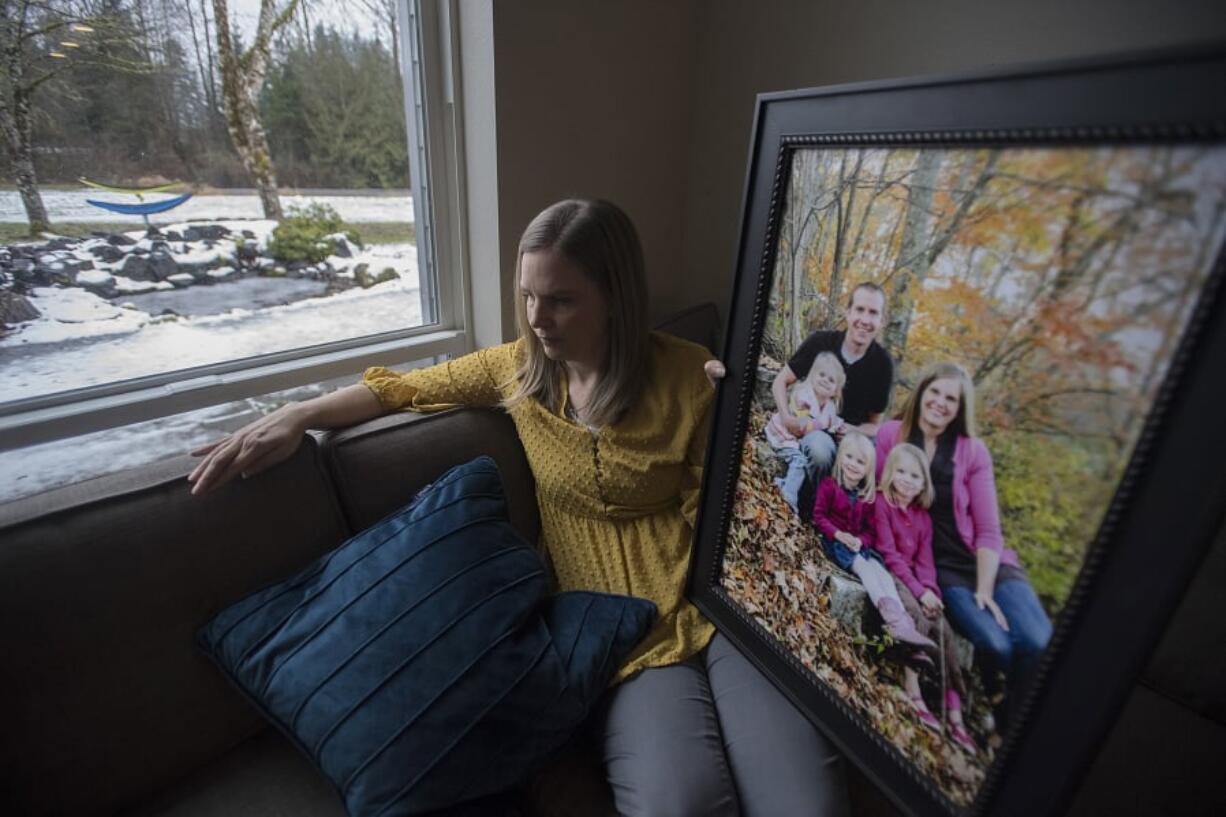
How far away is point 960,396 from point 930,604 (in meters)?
0.22

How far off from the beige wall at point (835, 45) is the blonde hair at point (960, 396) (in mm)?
447

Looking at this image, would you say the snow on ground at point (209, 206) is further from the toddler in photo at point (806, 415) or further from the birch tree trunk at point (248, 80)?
the toddler in photo at point (806, 415)

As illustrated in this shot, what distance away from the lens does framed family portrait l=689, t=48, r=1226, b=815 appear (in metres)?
0.41

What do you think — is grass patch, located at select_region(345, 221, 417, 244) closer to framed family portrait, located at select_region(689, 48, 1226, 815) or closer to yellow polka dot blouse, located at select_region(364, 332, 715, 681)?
yellow polka dot blouse, located at select_region(364, 332, 715, 681)

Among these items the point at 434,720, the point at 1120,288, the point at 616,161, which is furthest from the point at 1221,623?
the point at 616,161

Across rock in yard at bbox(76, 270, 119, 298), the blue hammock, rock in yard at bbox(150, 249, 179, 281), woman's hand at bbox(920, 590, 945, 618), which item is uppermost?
the blue hammock

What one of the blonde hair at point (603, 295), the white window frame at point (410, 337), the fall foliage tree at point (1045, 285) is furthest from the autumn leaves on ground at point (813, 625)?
the white window frame at point (410, 337)

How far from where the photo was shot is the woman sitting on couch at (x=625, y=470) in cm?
85

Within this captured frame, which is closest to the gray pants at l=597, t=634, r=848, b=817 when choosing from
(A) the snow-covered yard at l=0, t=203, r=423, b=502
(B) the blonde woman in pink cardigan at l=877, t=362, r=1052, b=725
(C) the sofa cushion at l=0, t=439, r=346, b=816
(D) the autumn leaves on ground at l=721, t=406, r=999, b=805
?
(D) the autumn leaves on ground at l=721, t=406, r=999, b=805

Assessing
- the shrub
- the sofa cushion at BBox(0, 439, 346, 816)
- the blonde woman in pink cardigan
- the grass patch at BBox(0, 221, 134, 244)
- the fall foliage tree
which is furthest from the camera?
the shrub

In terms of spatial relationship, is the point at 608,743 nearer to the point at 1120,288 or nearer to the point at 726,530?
the point at 726,530

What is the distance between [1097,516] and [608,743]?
74 cm

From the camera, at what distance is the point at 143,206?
3.51 feet

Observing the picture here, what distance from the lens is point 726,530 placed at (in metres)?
0.86
